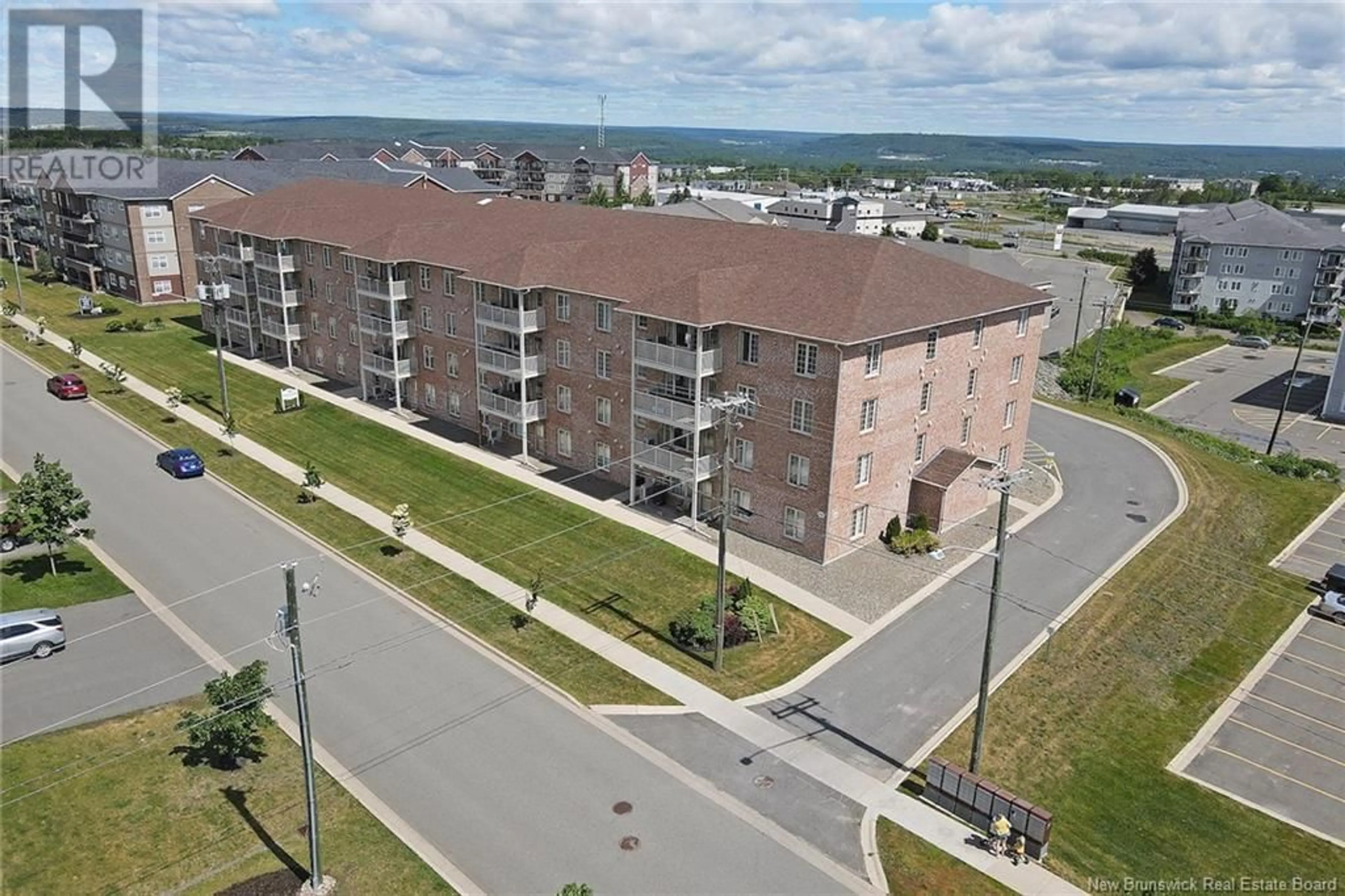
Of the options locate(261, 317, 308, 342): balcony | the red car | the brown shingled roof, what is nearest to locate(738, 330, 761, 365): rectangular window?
the brown shingled roof

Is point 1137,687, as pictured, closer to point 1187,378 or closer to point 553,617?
point 553,617

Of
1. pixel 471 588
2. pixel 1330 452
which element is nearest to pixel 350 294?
pixel 471 588

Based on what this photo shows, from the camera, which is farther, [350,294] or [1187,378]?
[1187,378]

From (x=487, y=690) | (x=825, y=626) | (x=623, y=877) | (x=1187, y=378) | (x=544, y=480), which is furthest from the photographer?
(x=1187, y=378)

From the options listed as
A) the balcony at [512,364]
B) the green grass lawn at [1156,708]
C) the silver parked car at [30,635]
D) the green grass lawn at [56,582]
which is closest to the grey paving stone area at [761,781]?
the green grass lawn at [1156,708]

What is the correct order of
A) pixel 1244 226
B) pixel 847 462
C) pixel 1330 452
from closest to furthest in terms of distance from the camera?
pixel 847 462 < pixel 1330 452 < pixel 1244 226

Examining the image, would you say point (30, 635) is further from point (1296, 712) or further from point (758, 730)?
point (1296, 712)
